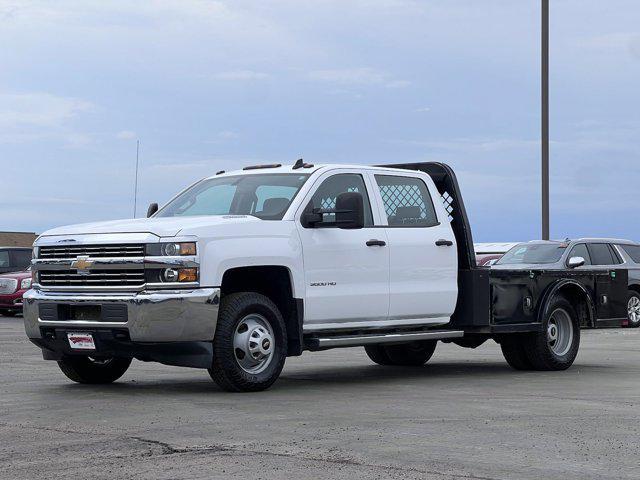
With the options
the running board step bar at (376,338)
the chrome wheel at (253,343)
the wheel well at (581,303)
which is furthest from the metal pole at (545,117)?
the chrome wheel at (253,343)

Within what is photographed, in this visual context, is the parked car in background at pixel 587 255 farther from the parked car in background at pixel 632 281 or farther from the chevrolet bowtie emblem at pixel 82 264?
the chevrolet bowtie emblem at pixel 82 264

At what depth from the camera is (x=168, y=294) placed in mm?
10539

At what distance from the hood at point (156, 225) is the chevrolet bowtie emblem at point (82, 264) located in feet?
0.75

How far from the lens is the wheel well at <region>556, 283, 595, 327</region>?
14681 mm

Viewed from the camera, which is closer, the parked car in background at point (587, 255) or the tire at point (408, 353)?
the tire at point (408, 353)

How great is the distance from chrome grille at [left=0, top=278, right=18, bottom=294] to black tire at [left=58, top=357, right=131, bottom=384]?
17.4 m

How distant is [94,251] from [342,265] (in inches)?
92.5

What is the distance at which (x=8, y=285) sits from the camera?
29.1 m

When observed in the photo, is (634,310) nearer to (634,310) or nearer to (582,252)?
(634,310)

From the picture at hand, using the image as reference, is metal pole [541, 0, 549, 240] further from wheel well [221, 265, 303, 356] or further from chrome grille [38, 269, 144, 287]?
chrome grille [38, 269, 144, 287]

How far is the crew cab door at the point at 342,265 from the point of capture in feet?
38.0

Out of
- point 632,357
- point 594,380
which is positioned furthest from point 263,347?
point 632,357

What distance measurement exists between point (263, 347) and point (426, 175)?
3218mm

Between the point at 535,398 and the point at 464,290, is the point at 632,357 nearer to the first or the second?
the point at 464,290
